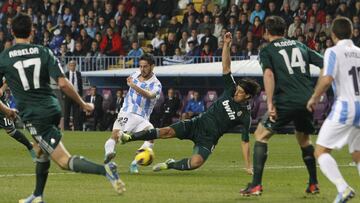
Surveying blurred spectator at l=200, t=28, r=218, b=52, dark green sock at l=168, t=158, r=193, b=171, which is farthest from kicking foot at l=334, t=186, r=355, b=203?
blurred spectator at l=200, t=28, r=218, b=52

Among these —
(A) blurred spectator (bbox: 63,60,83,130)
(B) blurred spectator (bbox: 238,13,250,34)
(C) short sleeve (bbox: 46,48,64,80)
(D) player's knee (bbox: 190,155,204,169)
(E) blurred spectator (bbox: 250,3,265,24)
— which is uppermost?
(C) short sleeve (bbox: 46,48,64,80)

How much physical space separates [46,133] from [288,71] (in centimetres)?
345

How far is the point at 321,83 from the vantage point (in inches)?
457

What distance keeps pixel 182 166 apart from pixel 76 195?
283 cm

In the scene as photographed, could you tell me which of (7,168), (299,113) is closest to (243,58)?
(7,168)

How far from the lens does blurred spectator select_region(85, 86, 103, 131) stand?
113ft

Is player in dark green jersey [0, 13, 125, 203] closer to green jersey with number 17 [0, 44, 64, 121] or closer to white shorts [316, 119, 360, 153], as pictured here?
green jersey with number 17 [0, 44, 64, 121]

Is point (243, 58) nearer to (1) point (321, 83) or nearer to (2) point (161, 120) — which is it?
(2) point (161, 120)

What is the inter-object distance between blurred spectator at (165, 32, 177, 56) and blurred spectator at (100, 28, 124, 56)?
73.5 inches

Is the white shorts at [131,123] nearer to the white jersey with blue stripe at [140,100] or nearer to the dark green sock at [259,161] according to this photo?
the white jersey with blue stripe at [140,100]

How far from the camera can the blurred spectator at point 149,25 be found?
127 ft

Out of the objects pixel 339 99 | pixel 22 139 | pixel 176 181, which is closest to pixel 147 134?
pixel 176 181

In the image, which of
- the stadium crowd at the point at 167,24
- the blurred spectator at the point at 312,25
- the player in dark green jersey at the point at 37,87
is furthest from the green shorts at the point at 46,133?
the blurred spectator at the point at 312,25

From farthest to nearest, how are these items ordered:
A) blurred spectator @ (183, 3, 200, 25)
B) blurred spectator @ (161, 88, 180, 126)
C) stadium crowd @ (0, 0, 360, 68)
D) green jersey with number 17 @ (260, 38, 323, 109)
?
blurred spectator @ (183, 3, 200, 25) → stadium crowd @ (0, 0, 360, 68) → blurred spectator @ (161, 88, 180, 126) → green jersey with number 17 @ (260, 38, 323, 109)
